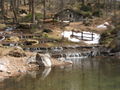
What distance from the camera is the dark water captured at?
77.6 feet

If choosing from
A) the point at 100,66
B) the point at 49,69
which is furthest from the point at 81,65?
the point at 49,69

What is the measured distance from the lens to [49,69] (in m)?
31.8

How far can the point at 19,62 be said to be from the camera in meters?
32.2

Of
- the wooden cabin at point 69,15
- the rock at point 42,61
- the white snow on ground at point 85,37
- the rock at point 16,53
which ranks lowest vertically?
the white snow on ground at point 85,37

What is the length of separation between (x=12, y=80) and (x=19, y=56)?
735cm

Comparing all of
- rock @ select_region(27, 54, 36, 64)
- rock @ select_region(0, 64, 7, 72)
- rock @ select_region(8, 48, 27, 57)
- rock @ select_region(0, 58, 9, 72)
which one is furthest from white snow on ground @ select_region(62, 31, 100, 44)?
rock @ select_region(0, 64, 7, 72)

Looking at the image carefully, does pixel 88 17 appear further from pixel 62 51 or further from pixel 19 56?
pixel 19 56

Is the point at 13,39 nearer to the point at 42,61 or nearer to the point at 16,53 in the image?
the point at 16,53

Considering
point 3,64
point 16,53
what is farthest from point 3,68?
point 16,53

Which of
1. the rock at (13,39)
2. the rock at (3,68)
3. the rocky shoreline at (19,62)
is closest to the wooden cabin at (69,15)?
the rock at (13,39)

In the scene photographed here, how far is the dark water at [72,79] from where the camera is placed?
23656 millimetres

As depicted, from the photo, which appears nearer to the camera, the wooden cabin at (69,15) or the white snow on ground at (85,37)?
the white snow on ground at (85,37)

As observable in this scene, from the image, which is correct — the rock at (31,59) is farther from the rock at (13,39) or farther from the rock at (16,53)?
the rock at (13,39)

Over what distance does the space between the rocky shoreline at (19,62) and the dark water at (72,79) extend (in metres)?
1.45
